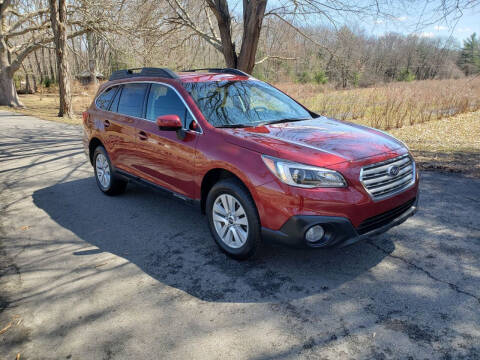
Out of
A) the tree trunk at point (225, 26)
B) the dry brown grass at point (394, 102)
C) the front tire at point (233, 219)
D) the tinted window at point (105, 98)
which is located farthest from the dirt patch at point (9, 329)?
the dry brown grass at point (394, 102)

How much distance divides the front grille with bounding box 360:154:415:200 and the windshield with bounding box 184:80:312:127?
1375mm

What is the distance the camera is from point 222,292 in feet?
10.8

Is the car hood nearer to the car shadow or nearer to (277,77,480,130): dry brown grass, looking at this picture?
the car shadow

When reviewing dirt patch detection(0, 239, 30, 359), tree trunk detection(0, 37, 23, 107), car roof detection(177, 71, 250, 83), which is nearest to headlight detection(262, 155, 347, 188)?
car roof detection(177, 71, 250, 83)

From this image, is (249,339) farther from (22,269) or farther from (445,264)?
(22,269)

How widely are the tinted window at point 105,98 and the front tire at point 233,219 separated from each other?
300 centimetres

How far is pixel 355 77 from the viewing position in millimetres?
13953

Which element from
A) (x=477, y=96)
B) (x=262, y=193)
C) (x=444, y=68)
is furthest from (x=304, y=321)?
(x=444, y=68)

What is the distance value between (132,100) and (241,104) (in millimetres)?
1724

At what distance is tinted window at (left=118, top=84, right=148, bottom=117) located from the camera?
5082 millimetres

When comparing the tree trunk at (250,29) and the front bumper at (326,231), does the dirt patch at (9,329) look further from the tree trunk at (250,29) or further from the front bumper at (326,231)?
the tree trunk at (250,29)

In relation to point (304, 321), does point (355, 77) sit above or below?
above

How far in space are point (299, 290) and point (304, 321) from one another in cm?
43

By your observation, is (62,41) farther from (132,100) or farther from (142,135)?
(142,135)
